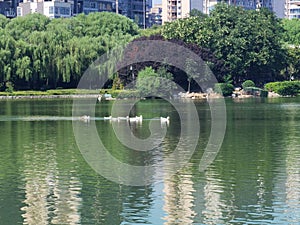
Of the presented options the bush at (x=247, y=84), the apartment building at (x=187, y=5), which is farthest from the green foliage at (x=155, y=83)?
the apartment building at (x=187, y=5)

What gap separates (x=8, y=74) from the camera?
77.2 m

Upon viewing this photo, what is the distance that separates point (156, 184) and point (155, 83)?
51.0 metres

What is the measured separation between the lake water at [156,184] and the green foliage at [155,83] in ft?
114

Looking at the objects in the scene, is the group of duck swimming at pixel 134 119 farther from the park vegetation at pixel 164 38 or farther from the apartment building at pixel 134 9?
the apartment building at pixel 134 9

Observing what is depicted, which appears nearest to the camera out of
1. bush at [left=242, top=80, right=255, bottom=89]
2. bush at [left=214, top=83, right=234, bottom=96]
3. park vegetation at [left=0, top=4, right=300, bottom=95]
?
bush at [left=214, top=83, right=234, bottom=96]

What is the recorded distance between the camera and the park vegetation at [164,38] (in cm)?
7875

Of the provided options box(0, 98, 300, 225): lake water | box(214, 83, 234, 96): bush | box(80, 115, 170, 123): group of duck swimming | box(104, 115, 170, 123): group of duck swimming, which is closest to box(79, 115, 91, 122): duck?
box(80, 115, 170, 123): group of duck swimming

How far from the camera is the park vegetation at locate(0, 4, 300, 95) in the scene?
78750 mm

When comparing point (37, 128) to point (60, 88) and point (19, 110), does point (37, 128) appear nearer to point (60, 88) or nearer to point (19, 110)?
point (19, 110)

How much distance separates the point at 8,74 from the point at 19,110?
21945 millimetres

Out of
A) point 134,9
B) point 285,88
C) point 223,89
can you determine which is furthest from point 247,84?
point 134,9

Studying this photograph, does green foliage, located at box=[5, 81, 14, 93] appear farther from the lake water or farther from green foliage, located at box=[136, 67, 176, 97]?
the lake water

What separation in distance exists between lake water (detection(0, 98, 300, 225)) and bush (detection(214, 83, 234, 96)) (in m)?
38.2

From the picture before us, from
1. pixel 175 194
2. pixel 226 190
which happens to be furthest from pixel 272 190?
pixel 175 194
